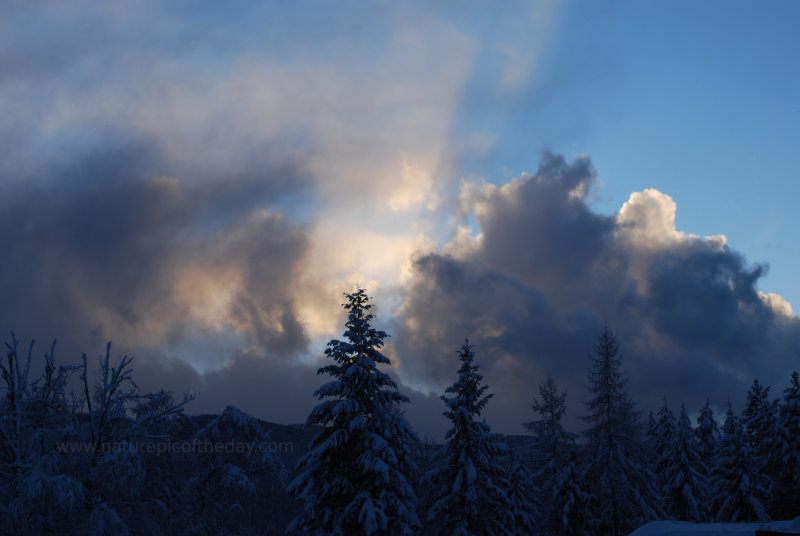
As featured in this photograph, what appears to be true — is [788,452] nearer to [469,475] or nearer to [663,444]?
[663,444]

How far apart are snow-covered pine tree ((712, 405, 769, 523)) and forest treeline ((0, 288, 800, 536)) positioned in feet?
0.37

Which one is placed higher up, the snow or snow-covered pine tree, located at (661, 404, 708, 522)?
the snow

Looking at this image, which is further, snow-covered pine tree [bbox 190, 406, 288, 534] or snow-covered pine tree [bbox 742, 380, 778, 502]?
snow-covered pine tree [bbox 742, 380, 778, 502]

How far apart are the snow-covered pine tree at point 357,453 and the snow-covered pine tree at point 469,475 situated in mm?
4016

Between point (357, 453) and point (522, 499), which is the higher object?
point (357, 453)

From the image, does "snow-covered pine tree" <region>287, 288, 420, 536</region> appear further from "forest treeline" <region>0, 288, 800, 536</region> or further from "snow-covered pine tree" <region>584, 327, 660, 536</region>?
"snow-covered pine tree" <region>584, 327, 660, 536</region>

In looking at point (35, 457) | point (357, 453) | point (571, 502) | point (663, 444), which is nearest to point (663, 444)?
point (663, 444)

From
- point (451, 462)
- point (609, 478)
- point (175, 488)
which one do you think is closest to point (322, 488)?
point (175, 488)

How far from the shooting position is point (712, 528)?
11.1m

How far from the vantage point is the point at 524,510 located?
3356 centimetres

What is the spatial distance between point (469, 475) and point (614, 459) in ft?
27.9

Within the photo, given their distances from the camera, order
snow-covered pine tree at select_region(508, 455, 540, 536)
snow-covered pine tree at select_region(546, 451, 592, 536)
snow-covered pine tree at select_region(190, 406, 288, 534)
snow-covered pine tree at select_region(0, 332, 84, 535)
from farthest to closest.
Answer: snow-covered pine tree at select_region(546, 451, 592, 536)
snow-covered pine tree at select_region(508, 455, 540, 536)
snow-covered pine tree at select_region(190, 406, 288, 534)
snow-covered pine tree at select_region(0, 332, 84, 535)

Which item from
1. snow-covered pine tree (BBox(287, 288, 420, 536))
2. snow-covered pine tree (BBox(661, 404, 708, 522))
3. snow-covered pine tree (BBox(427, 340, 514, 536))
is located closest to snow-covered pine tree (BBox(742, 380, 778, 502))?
snow-covered pine tree (BBox(661, 404, 708, 522))

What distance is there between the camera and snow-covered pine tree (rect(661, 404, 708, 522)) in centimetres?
A: 3519
